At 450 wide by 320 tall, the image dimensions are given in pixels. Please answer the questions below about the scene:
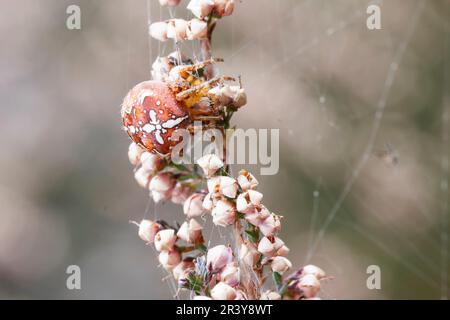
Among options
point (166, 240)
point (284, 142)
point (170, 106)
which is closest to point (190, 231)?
point (166, 240)

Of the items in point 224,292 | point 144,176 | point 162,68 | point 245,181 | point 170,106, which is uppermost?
point 162,68

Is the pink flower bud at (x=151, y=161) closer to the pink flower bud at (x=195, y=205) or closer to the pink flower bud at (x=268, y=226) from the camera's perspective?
the pink flower bud at (x=195, y=205)

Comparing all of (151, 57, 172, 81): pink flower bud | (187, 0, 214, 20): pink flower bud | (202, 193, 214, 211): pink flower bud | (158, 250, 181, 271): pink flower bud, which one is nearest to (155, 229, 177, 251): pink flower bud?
(158, 250, 181, 271): pink flower bud

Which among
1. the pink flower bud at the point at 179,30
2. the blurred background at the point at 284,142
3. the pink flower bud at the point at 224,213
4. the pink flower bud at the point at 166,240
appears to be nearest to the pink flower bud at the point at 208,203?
the pink flower bud at the point at 224,213

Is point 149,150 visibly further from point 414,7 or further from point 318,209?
point 414,7

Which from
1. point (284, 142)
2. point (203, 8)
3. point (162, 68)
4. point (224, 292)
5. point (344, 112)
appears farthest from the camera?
point (344, 112)

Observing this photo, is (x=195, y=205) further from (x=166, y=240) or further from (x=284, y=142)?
(x=284, y=142)
